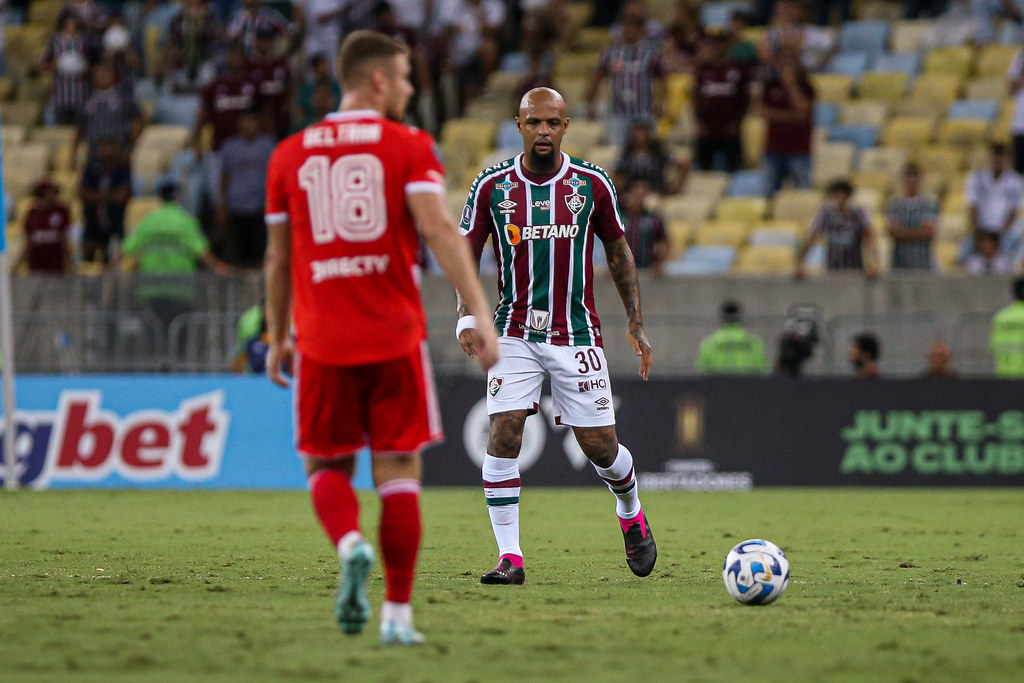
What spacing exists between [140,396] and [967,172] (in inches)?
493

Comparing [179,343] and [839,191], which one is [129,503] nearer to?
[179,343]

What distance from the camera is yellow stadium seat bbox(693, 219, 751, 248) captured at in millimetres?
21406

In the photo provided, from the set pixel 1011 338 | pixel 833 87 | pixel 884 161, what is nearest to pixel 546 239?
pixel 1011 338

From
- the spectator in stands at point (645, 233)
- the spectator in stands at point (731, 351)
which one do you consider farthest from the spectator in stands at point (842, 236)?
the spectator in stands at point (645, 233)

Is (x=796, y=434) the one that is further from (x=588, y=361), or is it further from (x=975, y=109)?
(x=588, y=361)

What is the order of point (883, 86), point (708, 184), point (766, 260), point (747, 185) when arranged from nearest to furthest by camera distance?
point (766, 260) → point (708, 184) → point (747, 185) → point (883, 86)

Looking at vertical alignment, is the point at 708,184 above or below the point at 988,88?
below

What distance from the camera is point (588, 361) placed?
8945mm

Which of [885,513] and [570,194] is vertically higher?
[570,194]

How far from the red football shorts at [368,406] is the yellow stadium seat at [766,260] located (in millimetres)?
14632

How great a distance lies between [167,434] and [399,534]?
1182cm

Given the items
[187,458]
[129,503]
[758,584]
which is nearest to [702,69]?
[187,458]

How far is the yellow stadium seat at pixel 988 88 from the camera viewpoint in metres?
23.6

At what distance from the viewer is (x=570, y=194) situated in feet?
29.3
